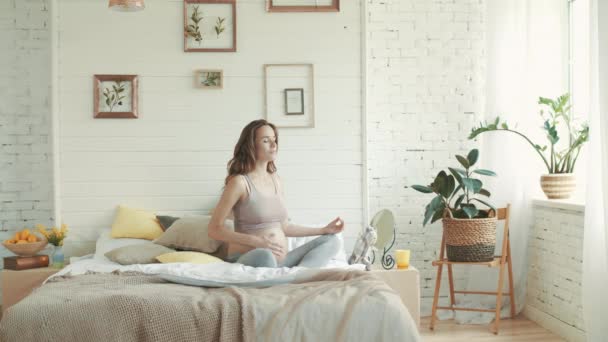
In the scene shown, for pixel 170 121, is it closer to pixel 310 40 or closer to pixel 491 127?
pixel 310 40

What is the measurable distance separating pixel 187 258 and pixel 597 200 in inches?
92.0

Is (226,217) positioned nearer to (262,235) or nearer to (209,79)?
(262,235)

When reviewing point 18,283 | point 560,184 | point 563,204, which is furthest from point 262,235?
point 560,184

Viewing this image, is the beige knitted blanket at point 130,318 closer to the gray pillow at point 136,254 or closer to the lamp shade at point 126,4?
the gray pillow at point 136,254

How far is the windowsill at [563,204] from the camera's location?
13.7ft

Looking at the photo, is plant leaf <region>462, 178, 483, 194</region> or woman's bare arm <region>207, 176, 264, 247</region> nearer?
woman's bare arm <region>207, 176, 264, 247</region>

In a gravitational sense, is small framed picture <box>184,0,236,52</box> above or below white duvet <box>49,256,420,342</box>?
above

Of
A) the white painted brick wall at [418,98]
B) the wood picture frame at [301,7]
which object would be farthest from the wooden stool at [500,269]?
the wood picture frame at [301,7]

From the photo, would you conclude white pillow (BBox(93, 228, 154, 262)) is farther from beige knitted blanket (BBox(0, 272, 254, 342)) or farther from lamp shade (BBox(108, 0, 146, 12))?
beige knitted blanket (BBox(0, 272, 254, 342))

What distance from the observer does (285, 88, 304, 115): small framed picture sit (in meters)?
4.84

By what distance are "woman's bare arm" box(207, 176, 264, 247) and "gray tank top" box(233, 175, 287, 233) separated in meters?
0.05

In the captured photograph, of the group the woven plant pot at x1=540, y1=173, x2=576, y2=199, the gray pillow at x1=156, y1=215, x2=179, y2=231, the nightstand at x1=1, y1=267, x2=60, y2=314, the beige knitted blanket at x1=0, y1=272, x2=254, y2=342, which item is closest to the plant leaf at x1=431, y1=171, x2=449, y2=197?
the woven plant pot at x1=540, y1=173, x2=576, y2=199

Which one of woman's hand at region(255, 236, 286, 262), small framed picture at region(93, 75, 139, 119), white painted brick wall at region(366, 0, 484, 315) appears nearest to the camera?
woman's hand at region(255, 236, 286, 262)

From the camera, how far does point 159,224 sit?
4641mm
